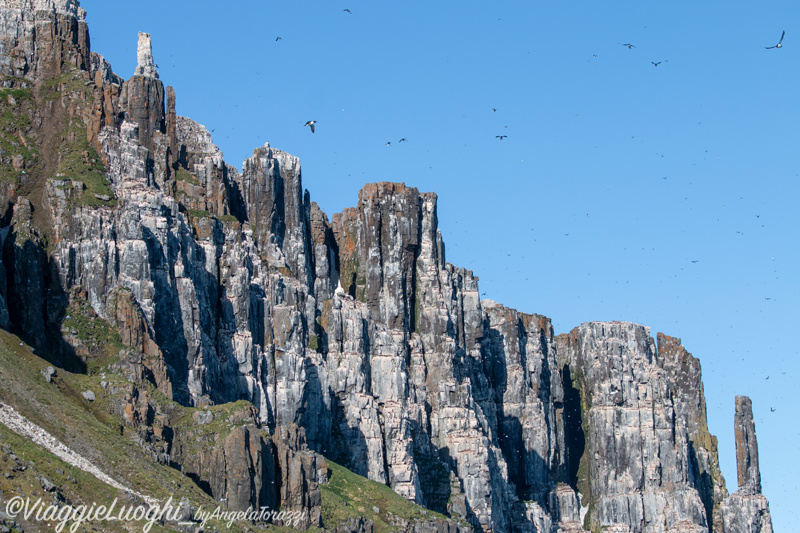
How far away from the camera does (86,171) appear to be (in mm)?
195000

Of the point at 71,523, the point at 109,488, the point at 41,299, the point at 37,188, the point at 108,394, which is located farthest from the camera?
the point at 37,188

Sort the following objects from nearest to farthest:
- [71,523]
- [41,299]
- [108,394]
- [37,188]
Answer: [71,523] < [108,394] < [41,299] < [37,188]

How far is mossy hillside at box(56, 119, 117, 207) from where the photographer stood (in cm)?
19000

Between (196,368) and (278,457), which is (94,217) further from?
(278,457)

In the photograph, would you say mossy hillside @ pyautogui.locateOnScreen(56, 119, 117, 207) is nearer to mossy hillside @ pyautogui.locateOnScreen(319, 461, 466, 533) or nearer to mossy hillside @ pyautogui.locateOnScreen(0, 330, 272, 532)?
mossy hillside @ pyautogui.locateOnScreen(0, 330, 272, 532)

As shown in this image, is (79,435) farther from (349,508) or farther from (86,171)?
(86,171)

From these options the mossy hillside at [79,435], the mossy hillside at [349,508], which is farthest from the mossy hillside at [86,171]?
the mossy hillside at [349,508]

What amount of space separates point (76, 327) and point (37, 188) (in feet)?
73.1

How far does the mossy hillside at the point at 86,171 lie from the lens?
190m

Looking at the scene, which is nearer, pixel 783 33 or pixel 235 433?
pixel 783 33

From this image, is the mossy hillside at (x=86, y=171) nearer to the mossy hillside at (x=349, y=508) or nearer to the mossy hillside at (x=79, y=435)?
the mossy hillside at (x=79, y=435)

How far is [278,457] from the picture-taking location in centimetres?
17612

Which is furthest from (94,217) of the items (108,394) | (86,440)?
(86,440)

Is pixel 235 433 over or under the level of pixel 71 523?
over
